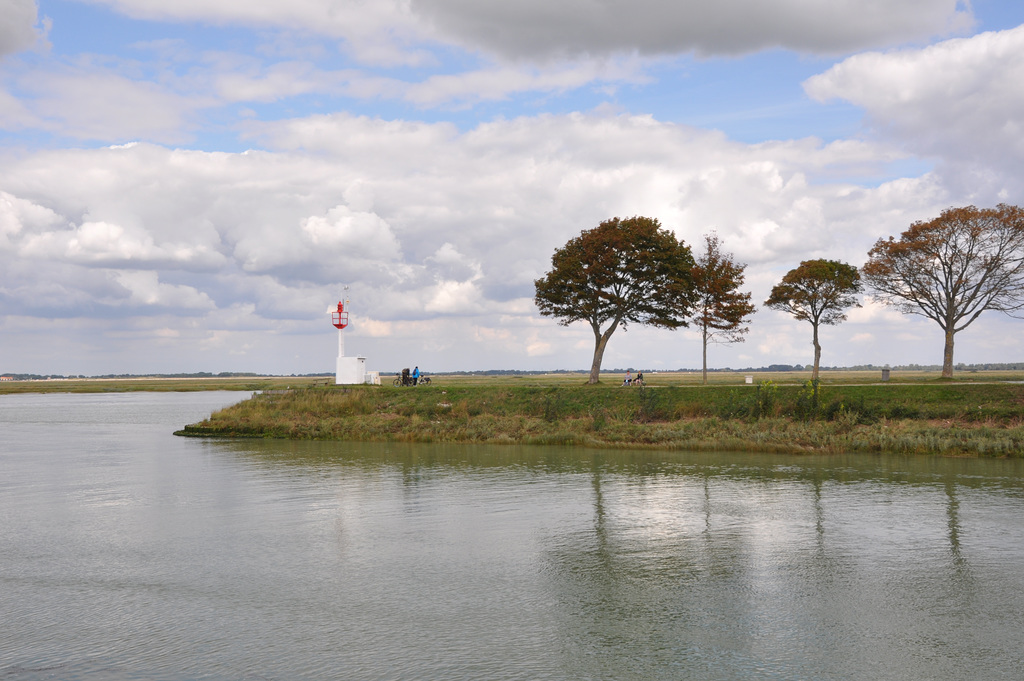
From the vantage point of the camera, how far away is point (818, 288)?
61562 mm

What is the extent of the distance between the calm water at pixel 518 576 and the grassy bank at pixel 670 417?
24.6 ft

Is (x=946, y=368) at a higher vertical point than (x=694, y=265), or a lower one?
lower

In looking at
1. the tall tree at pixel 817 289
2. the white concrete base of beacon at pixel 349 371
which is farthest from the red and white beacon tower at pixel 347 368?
the tall tree at pixel 817 289

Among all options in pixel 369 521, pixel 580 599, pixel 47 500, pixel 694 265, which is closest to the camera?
pixel 580 599

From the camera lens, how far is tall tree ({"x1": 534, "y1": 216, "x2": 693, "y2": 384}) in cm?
5584

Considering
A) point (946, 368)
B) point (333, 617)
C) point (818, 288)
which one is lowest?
point (333, 617)

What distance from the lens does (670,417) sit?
41625mm

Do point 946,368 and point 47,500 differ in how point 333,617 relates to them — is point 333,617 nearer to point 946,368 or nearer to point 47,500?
point 47,500

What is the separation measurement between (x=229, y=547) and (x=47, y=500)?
10157mm

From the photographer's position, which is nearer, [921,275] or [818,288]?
[921,275]

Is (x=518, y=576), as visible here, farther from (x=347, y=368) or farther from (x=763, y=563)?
(x=347, y=368)

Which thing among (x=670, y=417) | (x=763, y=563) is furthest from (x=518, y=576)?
(x=670, y=417)

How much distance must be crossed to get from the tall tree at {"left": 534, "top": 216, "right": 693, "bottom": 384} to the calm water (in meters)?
30.1

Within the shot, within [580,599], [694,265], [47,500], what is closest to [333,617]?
[580,599]
